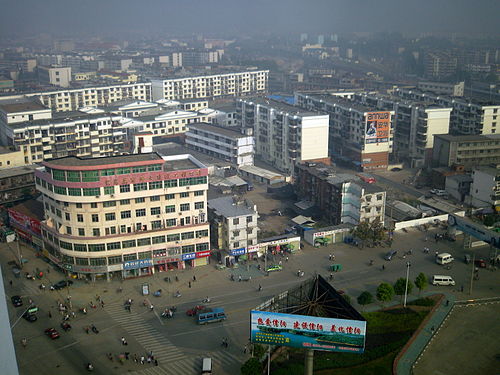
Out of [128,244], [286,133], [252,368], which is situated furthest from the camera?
[286,133]

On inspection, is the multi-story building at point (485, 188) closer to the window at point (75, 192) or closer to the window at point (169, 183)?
the window at point (169, 183)

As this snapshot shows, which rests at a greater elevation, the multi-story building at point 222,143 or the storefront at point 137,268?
the multi-story building at point 222,143

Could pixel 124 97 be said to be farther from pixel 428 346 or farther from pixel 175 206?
pixel 428 346

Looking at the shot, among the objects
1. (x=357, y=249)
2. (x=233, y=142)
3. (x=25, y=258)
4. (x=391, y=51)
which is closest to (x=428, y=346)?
(x=357, y=249)

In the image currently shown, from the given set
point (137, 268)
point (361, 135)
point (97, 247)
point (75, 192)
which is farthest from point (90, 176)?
point (361, 135)

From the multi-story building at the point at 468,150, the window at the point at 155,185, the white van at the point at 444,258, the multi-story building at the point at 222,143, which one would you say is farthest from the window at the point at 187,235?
the multi-story building at the point at 468,150

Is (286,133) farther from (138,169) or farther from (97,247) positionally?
(97,247)
